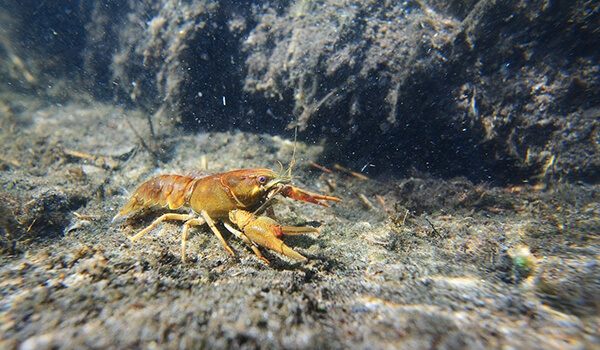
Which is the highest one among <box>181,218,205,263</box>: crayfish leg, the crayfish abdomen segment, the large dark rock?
the large dark rock

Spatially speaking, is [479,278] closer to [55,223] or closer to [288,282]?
[288,282]

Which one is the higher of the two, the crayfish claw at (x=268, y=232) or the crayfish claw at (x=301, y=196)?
the crayfish claw at (x=301, y=196)

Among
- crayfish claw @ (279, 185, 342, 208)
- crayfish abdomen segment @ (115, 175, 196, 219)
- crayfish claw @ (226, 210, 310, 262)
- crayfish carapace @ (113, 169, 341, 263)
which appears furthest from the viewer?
crayfish abdomen segment @ (115, 175, 196, 219)

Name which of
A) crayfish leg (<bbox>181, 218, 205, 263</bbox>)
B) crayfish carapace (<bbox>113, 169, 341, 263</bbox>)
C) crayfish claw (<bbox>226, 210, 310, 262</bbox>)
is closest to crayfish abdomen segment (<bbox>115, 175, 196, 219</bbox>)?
crayfish carapace (<bbox>113, 169, 341, 263</bbox>)

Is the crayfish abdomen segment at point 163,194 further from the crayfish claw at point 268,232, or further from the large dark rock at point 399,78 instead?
the large dark rock at point 399,78

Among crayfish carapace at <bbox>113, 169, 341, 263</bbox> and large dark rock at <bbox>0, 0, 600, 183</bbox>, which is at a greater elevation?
large dark rock at <bbox>0, 0, 600, 183</bbox>

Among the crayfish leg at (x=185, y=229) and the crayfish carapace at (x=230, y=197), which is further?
the crayfish carapace at (x=230, y=197)

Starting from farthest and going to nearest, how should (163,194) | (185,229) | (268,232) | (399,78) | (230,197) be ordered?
(399,78), (163,194), (230,197), (185,229), (268,232)

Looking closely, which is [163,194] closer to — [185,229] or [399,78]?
[185,229]

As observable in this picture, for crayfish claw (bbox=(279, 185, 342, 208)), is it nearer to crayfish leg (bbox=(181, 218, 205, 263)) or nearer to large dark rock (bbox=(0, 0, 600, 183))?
crayfish leg (bbox=(181, 218, 205, 263))

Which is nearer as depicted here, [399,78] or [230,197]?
[230,197]

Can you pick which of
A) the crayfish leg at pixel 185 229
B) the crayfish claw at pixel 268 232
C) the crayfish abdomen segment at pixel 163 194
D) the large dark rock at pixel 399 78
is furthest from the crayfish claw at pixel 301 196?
the large dark rock at pixel 399 78

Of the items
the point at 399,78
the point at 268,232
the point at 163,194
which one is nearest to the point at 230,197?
the point at 268,232

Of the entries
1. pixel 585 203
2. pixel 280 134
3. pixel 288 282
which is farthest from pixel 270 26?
pixel 585 203
